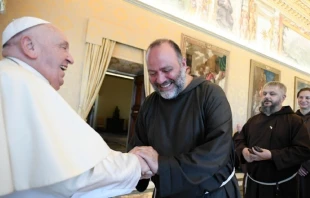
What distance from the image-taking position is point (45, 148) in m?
1.15

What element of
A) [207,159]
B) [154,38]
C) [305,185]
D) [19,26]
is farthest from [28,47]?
[154,38]

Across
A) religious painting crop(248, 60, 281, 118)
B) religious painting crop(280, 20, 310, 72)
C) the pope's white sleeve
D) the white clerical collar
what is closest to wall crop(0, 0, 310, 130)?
religious painting crop(248, 60, 281, 118)

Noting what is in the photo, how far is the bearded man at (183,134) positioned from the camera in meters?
1.53

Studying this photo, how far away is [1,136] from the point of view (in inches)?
44.9

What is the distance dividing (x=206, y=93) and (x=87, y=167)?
1015 mm

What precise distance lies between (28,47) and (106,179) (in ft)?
2.86

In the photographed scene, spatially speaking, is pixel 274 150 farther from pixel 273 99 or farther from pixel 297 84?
pixel 297 84

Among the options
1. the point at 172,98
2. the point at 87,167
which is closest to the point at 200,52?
the point at 172,98

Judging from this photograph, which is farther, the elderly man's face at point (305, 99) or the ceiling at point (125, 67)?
the ceiling at point (125, 67)

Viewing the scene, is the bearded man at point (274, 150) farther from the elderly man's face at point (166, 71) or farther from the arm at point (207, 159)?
the elderly man's face at point (166, 71)

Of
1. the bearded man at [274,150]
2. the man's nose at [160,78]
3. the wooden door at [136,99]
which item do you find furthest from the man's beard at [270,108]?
the wooden door at [136,99]

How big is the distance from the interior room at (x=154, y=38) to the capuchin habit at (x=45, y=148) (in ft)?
9.56

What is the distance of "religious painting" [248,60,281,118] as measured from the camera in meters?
8.98

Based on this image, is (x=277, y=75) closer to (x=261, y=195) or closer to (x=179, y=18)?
(x=179, y=18)
